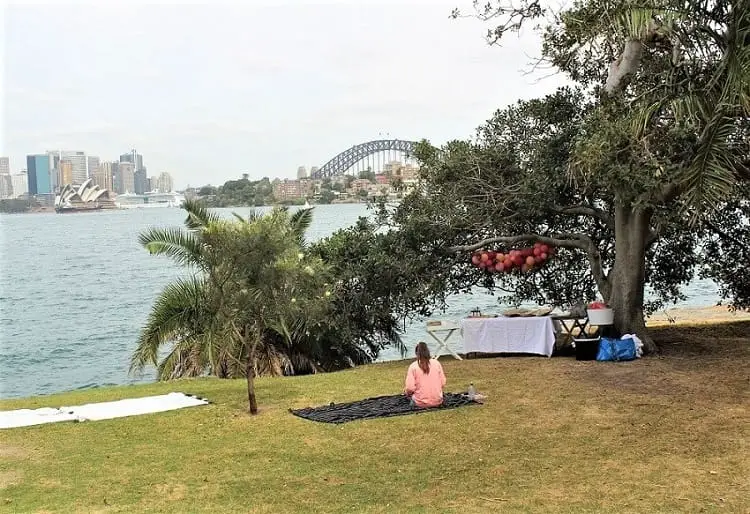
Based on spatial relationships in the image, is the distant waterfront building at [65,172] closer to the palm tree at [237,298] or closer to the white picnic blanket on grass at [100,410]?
the palm tree at [237,298]

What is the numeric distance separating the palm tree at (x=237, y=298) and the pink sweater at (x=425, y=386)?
1.65 meters

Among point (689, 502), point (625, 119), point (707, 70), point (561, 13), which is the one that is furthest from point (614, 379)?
point (561, 13)

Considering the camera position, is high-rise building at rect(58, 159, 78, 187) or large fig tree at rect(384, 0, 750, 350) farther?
high-rise building at rect(58, 159, 78, 187)

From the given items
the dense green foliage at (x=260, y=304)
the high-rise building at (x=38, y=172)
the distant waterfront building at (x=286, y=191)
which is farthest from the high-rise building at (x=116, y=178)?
the dense green foliage at (x=260, y=304)

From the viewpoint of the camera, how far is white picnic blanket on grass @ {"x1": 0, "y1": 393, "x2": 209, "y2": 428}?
9086 millimetres

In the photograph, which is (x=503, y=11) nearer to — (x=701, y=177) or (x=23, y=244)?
(x=701, y=177)

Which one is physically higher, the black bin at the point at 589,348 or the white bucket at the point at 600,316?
the white bucket at the point at 600,316

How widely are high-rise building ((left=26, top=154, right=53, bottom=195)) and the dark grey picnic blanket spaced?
1164 inches

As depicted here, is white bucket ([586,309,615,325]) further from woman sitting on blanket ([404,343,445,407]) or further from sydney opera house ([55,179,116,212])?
sydney opera house ([55,179,116,212])

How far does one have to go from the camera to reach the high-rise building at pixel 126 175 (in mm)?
72188

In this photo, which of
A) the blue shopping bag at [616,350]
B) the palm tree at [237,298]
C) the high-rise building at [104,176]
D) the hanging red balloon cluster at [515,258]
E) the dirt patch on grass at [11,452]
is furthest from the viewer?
the high-rise building at [104,176]

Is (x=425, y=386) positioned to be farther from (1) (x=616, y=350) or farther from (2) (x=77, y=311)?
(2) (x=77, y=311)

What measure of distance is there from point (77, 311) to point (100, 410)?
90.4 ft

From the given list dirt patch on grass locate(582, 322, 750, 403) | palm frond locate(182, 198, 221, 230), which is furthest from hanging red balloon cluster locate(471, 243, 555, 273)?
palm frond locate(182, 198, 221, 230)
